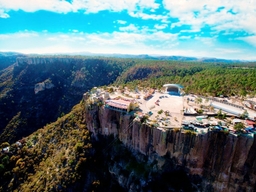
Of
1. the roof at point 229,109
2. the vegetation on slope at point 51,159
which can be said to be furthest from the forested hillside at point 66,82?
the vegetation on slope at point 51,159

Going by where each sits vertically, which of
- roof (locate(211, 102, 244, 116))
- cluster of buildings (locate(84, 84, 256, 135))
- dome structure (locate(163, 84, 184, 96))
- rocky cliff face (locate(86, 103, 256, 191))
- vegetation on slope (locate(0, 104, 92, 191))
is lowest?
vegetation on slope (locate(0, 104, 92, 191))

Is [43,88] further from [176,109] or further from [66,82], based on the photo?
[176,109]

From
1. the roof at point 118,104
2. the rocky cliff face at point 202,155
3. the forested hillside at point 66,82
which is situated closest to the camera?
the rocky cliff face at point 202,155

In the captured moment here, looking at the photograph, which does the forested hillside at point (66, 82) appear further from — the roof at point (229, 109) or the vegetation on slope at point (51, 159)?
the vegetation on slope at point (51, 159)

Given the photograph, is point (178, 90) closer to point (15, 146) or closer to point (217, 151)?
point (217, 151)

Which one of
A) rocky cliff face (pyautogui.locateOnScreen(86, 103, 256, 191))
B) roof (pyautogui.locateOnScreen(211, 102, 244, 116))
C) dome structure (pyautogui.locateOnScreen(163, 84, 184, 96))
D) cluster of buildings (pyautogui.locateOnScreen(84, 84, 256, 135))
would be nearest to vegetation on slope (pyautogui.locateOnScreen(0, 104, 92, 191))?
rocky cliff face (pyautogui.locateOnScreen(86, 103, 256, 191))

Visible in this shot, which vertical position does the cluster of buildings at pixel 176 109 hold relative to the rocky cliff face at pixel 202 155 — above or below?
above

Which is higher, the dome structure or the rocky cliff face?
the dome structure

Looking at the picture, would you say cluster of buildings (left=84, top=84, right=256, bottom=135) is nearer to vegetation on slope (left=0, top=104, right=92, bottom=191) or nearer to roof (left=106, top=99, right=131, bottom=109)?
roof (left=106, top=99, right=131, bottom=109)
